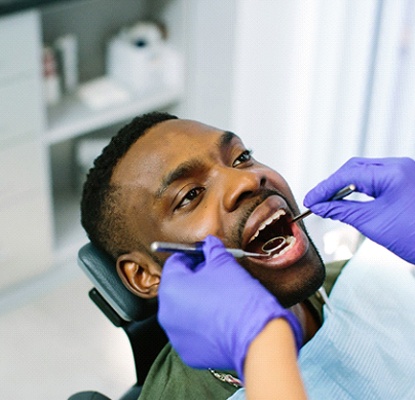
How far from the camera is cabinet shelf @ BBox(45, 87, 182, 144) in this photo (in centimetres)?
275

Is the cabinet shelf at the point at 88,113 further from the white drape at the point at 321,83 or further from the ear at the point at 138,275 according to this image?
the ear at the point at 138,275

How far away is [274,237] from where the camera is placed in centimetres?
161

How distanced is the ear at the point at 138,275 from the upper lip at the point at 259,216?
0.68 ft

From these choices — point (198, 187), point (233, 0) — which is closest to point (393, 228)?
point (198, 187)

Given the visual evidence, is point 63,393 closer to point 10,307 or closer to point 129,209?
point 10,307

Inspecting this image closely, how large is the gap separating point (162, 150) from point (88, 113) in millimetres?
1344

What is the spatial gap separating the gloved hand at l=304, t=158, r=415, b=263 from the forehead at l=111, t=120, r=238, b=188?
23 centimetres

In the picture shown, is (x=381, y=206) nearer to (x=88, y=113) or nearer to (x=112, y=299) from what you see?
(x=112, y=299)

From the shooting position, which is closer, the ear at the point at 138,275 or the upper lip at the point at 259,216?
the upper lip at the point at 259,216

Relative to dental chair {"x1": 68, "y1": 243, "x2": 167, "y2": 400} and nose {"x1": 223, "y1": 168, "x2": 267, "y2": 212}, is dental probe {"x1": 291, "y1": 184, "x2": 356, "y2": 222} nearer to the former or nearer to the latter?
nose {"x1": 223, "y1": 168, "x2": 267, "y2": 212}

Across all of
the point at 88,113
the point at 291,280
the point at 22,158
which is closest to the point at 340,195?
the point at 291,280

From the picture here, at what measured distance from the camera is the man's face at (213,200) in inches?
58.2

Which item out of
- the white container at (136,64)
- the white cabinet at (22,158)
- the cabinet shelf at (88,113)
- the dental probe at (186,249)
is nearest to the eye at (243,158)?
the dental probe at (186,249)

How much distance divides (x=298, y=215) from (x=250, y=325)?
1.47 feet
